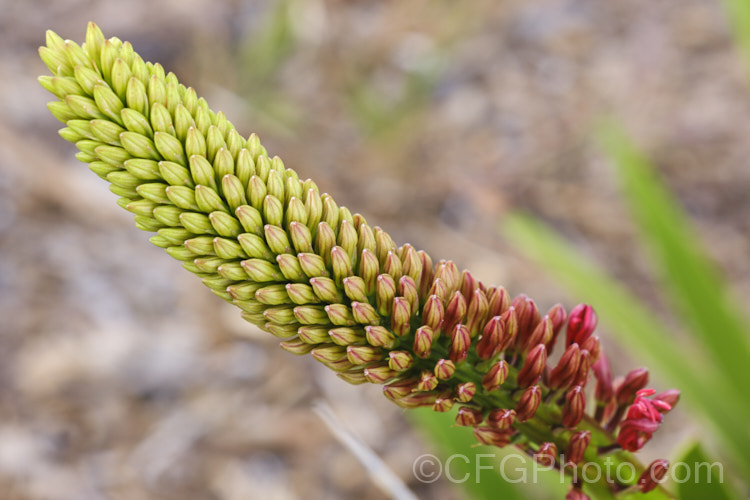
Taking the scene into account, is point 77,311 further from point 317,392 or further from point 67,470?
point 317,392

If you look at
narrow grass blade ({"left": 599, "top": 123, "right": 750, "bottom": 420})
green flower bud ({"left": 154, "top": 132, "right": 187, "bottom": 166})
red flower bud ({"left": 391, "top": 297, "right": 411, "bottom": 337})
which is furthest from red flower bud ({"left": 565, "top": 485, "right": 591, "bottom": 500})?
narrow grass blade ({"left": 599, "top": 123, "right": 750, "bottom": 420})

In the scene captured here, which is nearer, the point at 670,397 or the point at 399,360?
the point at 399,360

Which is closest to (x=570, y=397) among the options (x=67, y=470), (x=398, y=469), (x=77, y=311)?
(x=398, y=469)

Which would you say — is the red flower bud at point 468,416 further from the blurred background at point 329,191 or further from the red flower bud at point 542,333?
the blurred background at point 329,191

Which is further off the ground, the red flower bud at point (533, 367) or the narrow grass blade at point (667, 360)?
the narrow grass blade at point (667, 360)

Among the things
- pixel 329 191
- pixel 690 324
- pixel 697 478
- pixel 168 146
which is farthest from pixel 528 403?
pixel 329 191

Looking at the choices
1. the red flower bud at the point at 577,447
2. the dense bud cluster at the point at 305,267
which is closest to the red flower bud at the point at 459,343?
the dense bud cluster at the point at 305,267

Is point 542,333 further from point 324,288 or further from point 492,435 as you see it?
point 324,288
